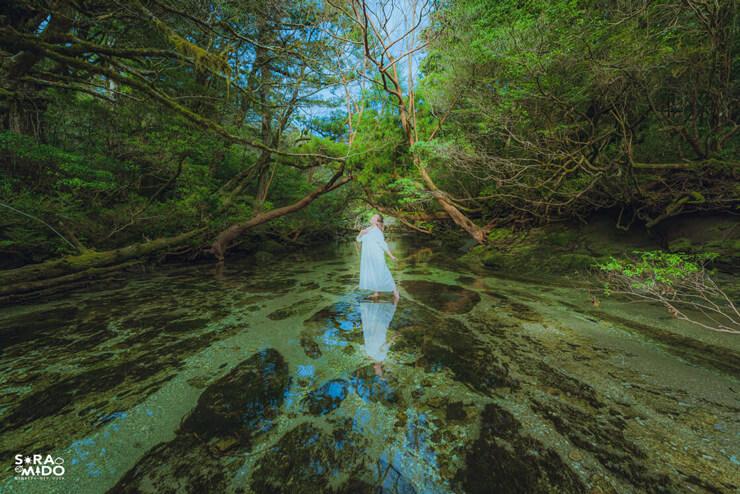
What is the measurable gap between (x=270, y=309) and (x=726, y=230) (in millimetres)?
10342

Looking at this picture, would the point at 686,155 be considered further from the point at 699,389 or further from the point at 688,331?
the point at 699,389

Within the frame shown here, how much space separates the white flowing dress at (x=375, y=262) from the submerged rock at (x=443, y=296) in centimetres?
90

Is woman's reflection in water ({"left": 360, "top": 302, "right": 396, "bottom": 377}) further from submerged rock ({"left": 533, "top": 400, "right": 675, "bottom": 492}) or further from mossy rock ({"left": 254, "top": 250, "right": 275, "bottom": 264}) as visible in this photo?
mossy rock ({"left": 254, "top": 250, "right": 275, "bottom": 264})

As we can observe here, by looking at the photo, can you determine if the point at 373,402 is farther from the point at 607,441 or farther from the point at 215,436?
the point at 607,441

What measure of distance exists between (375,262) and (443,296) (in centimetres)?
189

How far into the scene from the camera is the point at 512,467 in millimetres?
1724

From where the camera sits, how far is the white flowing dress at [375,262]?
5.30 meters

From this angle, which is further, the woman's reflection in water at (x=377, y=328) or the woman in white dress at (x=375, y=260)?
the woman in white dress at (x=375, y=260)

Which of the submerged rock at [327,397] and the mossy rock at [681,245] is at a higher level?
the mossy rock at [681,245]

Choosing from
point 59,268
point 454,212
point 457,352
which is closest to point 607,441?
point 457,352

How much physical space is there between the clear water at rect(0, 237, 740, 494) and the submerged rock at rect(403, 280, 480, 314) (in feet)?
1.55

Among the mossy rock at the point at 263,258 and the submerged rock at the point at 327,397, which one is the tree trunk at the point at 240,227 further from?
the submerged rock at the point at 327,397

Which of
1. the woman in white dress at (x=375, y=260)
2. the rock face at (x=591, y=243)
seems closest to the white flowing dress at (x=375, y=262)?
the woman in white dress at (x=375, y=260)

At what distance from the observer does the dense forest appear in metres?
4.61
